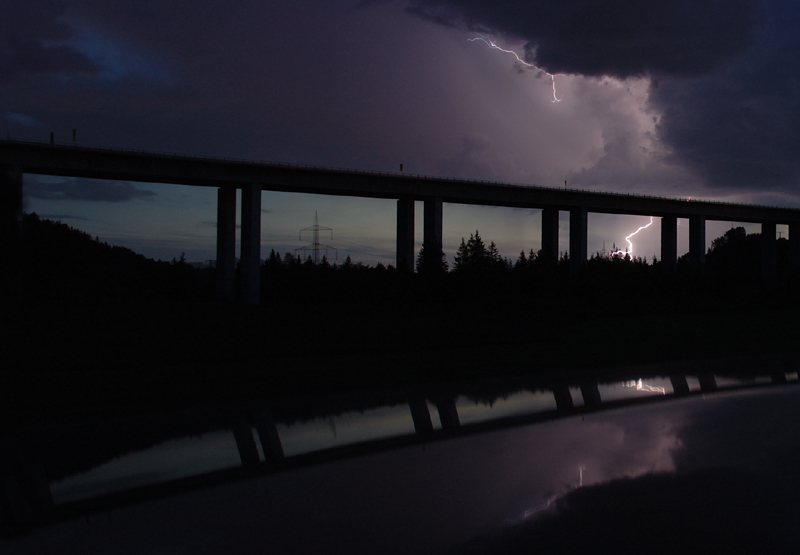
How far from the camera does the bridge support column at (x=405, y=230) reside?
196ft

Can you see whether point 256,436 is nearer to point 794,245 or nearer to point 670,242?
point 670,242

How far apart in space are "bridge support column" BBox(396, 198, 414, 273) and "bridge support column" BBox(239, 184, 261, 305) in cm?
1356

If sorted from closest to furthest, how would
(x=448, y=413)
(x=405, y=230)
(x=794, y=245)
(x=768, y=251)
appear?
(x=448, y=413)
(x=405, y=230)
(x=768, y=251)
(x=794, y=245)

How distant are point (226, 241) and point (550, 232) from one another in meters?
33.2

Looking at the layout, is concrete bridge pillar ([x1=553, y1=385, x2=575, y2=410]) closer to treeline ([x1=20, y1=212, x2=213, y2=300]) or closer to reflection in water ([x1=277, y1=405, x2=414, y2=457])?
reflection in water ([x1=277, y1=405, x2=414, y2=457])

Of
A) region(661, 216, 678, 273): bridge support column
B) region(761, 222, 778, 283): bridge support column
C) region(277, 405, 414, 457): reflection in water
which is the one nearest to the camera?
region(277, 405, 414, 457): reflection in water

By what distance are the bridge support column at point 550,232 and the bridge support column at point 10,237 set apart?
46867mm

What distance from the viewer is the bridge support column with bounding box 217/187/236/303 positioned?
5231 cm

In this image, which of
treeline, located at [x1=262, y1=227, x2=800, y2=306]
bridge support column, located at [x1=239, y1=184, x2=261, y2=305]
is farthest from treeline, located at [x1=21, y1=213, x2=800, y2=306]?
bridge support column, located at [x1=239, y1=184, x2=261, y2=305]

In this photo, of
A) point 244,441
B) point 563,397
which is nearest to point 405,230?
point 563,397

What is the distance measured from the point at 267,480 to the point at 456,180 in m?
52.4

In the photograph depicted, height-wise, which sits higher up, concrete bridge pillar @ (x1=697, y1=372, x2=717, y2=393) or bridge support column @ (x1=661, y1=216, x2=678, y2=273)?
bridge support column @ (x1=661, y1=216, x2=678, y2=273)

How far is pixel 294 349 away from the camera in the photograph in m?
22.3

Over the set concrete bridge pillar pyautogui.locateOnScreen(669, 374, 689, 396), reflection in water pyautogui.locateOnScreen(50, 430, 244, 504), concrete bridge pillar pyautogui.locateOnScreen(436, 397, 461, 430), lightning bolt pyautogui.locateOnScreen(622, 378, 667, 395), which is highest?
concrete bridge pillar pyautogui.locateOnScreen(669, 374, 689, 396)
